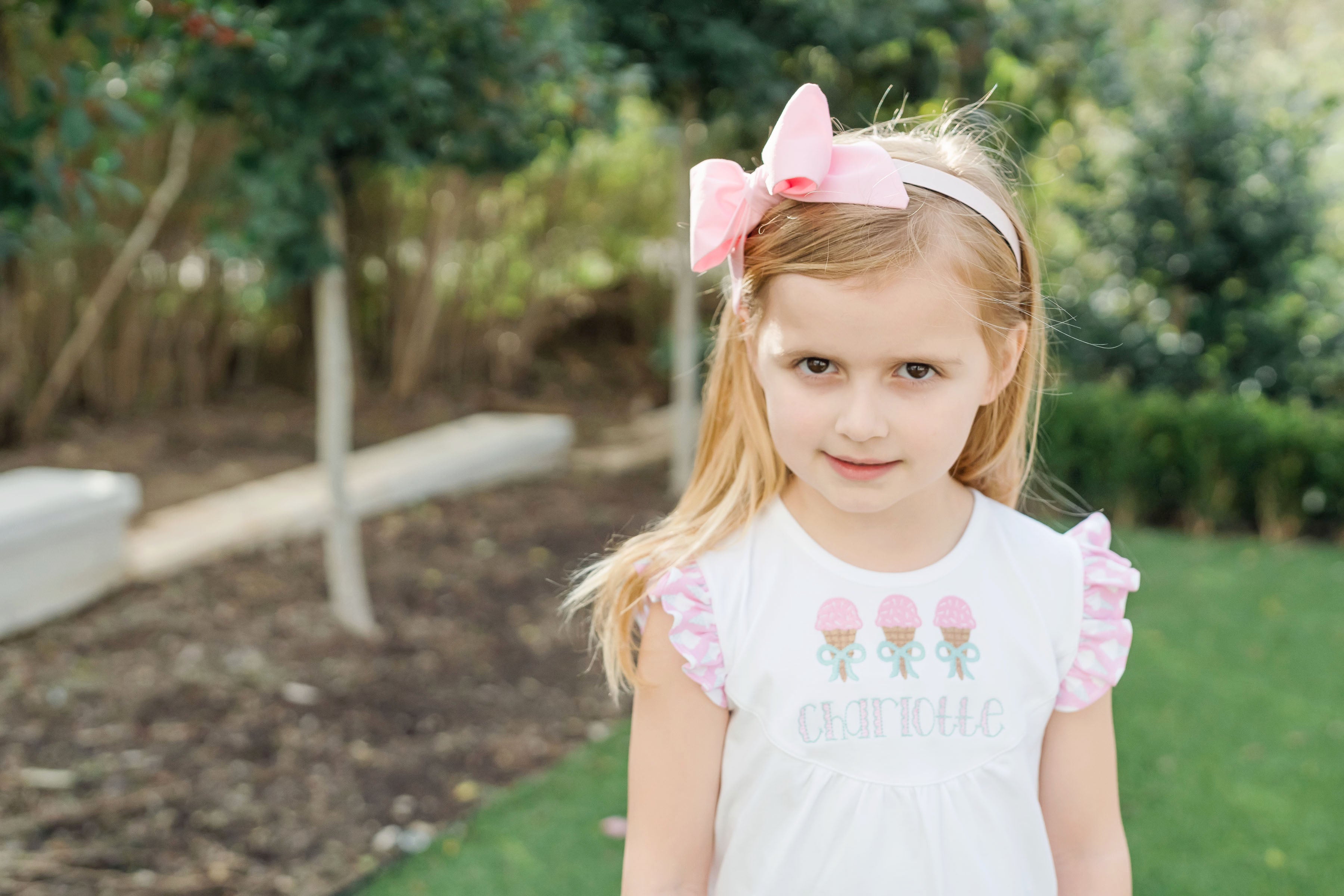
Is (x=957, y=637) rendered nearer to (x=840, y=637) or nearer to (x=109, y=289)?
(x=840, y=637)

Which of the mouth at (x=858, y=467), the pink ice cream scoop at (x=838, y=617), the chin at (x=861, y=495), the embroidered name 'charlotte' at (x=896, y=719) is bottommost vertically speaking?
the embroidered name 'charlotte' at (x=896, y=719)

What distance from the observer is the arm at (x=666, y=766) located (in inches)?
50.7

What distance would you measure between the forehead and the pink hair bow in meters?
0.09

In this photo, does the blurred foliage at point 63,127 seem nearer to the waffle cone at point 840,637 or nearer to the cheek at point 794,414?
the cheek at point 794,414

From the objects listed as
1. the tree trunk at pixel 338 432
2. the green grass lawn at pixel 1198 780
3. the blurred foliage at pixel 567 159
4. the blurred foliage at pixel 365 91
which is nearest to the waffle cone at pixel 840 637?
the blurred foliage at pixel 567 159

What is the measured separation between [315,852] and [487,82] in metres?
2.15

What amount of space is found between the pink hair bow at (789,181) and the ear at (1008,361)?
21 cm

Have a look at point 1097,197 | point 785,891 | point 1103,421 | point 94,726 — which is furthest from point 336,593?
point 1097,197

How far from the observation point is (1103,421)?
6.24 metres

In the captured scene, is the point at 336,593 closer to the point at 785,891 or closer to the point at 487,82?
the point at 487,82

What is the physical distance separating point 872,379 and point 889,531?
0.83 feet

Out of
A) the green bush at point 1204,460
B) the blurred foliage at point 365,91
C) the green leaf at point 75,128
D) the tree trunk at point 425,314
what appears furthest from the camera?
the tree trunk at point 425,314

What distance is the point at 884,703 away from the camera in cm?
128

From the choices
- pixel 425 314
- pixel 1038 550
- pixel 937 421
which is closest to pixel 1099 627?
pixel 1038 550
